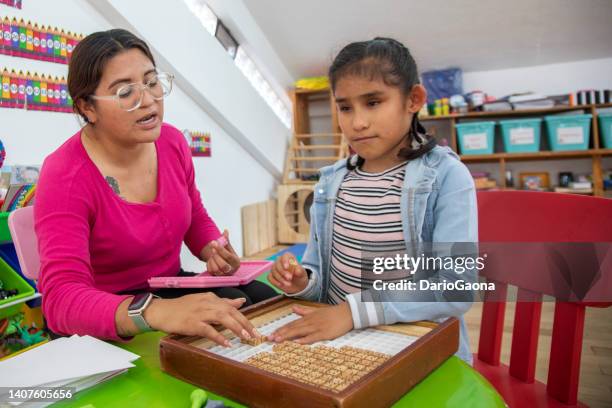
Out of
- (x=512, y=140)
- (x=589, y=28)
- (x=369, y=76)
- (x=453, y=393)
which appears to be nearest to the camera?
(x=453, y=393)

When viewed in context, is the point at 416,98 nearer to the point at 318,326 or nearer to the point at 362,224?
the point at 362,224

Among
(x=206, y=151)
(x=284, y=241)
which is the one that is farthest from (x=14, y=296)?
(x=284, y=241)

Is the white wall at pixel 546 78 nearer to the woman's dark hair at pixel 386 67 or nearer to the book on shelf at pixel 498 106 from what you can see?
the book on shelf at pixel 498 106

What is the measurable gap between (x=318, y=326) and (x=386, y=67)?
62cm

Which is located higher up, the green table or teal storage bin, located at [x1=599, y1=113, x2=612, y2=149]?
teal storage bin, located at [x1=599, y1=113, x2=612, y2=149]

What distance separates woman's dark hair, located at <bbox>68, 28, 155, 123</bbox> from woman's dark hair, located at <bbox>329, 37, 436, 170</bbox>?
529mm

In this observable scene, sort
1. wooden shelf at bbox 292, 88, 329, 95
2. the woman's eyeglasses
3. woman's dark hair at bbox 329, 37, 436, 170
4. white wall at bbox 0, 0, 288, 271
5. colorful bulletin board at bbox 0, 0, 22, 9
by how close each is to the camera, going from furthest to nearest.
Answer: wooden shelf at bbox 292, 88, 329, 95 < white wall at bbox 0, 0, 288, 271 < colorful bulletin board at bbox 0, 0, 22, 9 < the woman's eyeglasses < woman's dark hair at bbox 329, 37, 436, 170

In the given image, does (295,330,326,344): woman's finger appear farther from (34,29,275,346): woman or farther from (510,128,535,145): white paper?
(510,128,535,145): white paper

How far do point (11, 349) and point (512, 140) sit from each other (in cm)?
407

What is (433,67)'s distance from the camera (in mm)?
4539

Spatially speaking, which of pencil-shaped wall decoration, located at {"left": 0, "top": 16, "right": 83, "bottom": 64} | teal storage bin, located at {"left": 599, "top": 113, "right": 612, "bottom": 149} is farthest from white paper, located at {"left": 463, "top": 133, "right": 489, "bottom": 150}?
pencil-shaped wall decoration, located at {"left": 0, "top": 16, "right": 83, "bottom": 64}

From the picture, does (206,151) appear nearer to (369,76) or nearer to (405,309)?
(369,76)

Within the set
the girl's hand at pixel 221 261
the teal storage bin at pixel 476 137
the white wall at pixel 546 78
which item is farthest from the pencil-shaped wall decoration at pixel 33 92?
the white wall at pixel 546 78

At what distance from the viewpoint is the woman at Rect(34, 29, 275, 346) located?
921 mm
